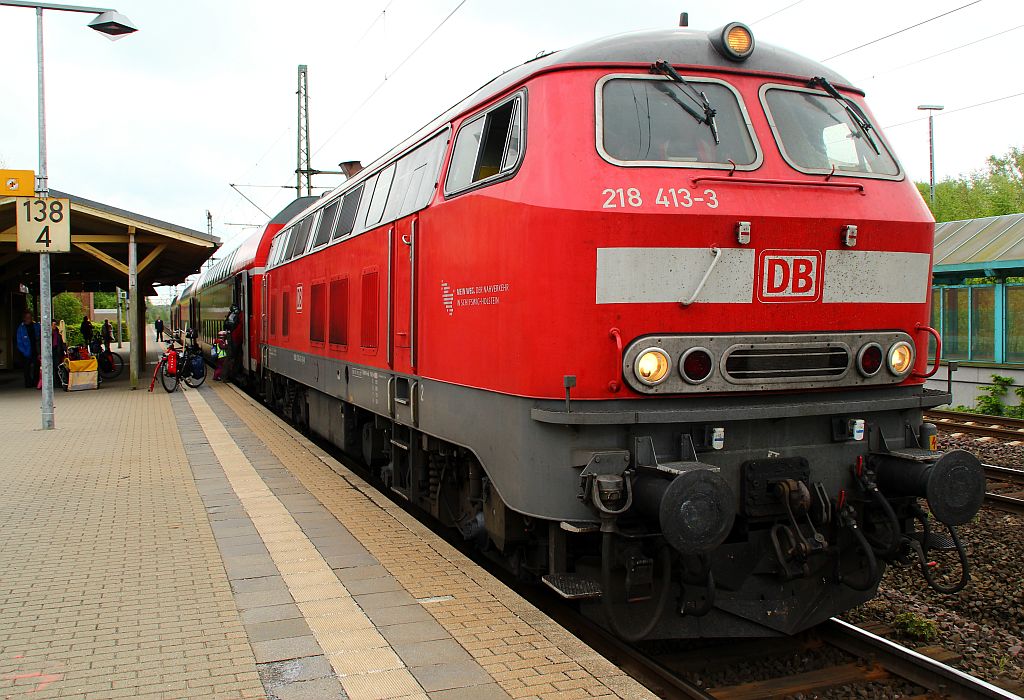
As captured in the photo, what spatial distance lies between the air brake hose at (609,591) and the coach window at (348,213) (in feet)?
18.0

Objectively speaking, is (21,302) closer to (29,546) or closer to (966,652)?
(29,546)

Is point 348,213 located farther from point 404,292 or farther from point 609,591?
point 609,591

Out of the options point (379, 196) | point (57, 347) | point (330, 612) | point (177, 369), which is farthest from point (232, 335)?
point (330, 612)

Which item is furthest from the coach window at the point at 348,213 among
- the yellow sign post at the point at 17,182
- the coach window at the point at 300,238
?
the yellow sign post at the point at 17,182

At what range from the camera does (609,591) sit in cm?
459

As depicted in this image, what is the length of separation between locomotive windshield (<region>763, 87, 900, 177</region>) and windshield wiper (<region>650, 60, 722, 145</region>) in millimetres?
413

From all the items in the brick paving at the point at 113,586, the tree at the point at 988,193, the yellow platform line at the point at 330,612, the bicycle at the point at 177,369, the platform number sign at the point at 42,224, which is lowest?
the brick paving at the point at 113,586

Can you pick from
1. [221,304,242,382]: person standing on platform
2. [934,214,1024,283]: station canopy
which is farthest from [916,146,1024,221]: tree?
[221,304,242,382]: person standing on platform

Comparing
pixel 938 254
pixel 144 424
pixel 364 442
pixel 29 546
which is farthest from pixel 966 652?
pixel 938 254

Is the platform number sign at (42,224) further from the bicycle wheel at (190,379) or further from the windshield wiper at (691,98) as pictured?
the windshield wiper at (691,98)

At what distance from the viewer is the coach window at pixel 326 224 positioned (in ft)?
33.8

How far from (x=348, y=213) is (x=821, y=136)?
218 inches

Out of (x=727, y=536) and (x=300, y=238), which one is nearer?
(x=727, y=536)

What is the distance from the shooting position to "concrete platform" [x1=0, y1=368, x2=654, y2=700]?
13.3ft
